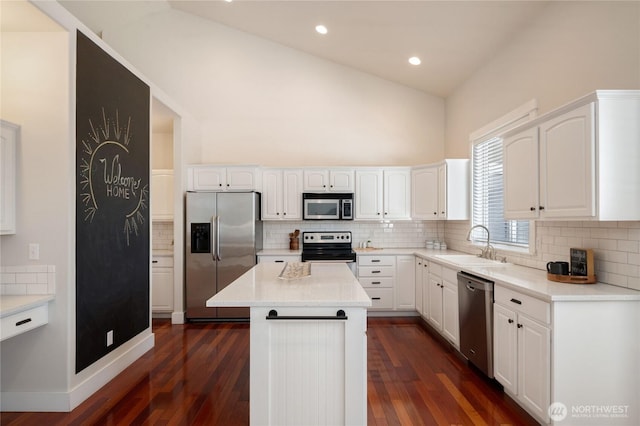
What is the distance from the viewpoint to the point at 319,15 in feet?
13.3

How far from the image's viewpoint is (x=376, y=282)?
4.70 metres

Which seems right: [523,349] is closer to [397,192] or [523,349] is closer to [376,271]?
[376,271]

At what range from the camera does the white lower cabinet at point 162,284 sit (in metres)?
4.67

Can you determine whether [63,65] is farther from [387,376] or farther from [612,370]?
[612,370]

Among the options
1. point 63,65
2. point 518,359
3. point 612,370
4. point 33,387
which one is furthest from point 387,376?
point 63,65

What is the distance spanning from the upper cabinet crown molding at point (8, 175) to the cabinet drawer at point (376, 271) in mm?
3768

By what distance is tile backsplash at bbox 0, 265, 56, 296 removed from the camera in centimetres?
247

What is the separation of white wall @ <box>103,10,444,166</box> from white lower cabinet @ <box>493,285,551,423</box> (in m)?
3.26

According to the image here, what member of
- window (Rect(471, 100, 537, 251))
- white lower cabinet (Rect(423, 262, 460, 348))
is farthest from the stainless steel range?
window (Rect(471, 100, 537, 251))

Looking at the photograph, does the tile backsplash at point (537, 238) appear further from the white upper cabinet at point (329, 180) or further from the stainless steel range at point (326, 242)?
the white upper cabinet at point (329, 180)

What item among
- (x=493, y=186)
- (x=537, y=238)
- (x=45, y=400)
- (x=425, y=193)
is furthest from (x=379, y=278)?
(x=45, y=400)

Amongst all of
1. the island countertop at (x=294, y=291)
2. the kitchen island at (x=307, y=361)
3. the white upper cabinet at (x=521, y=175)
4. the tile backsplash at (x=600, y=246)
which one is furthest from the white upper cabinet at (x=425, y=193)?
the kitchen island at (x=307, y=361)

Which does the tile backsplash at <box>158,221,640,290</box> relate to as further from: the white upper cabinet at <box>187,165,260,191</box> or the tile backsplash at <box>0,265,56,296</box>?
the tile backsplash at <box>0,265,56,296</box>

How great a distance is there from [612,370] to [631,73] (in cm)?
190
